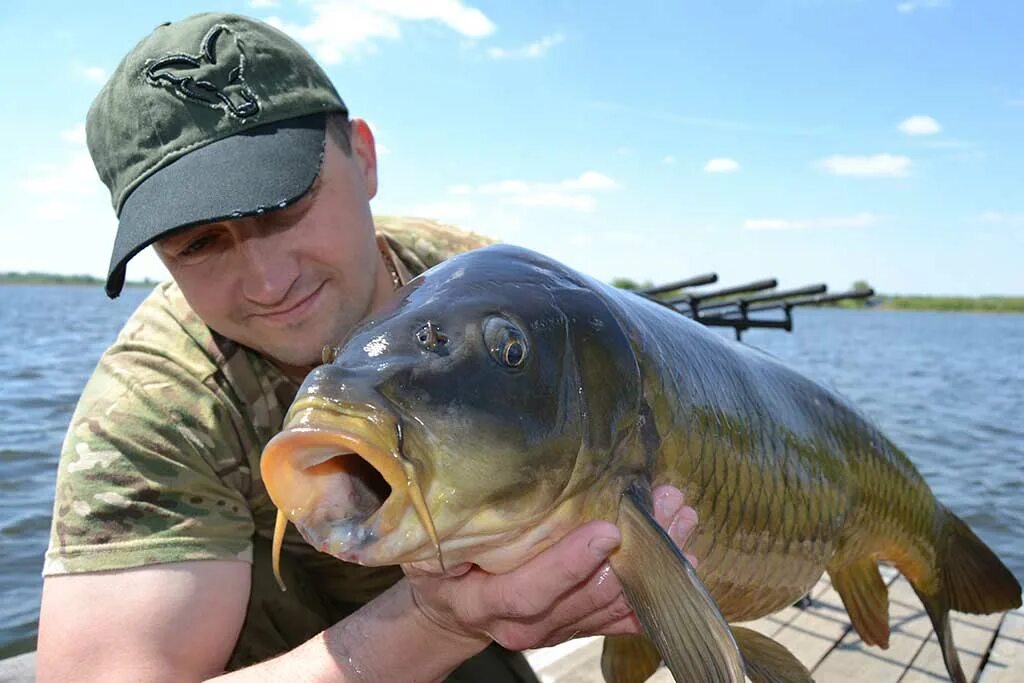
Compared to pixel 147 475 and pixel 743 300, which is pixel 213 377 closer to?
pixel 147 475

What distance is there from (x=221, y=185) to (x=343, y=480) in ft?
3.58

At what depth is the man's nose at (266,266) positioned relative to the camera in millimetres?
2139

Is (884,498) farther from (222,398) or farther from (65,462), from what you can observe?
(65,462)

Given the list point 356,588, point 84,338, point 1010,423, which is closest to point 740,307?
point 356,588

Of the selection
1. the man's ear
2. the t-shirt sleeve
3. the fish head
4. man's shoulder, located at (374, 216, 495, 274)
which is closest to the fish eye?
the fish head

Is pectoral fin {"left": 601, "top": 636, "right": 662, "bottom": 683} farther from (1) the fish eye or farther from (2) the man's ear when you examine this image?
(2) the man's ear

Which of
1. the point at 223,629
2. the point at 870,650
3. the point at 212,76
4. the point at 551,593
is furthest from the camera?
the point at 870,650

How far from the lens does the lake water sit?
6.42 m

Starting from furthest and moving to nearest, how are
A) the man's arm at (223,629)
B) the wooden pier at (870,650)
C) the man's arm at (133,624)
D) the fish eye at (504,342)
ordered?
the wooden pier at (870,650) < the man's arm at (133,624) < the man's arm at (223,629) < the fish eye at (504,342)

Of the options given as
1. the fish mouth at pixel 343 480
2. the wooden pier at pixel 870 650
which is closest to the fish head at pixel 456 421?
the fish mouth at pixel 343 480

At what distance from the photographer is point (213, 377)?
2.26 m

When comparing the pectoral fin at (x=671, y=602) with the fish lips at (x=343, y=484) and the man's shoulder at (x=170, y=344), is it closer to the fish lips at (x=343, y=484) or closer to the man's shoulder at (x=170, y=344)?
the fish lips at (x=343, y=484)

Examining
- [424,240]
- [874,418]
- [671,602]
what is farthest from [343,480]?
[874,418]

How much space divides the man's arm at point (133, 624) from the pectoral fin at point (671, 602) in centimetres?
102
